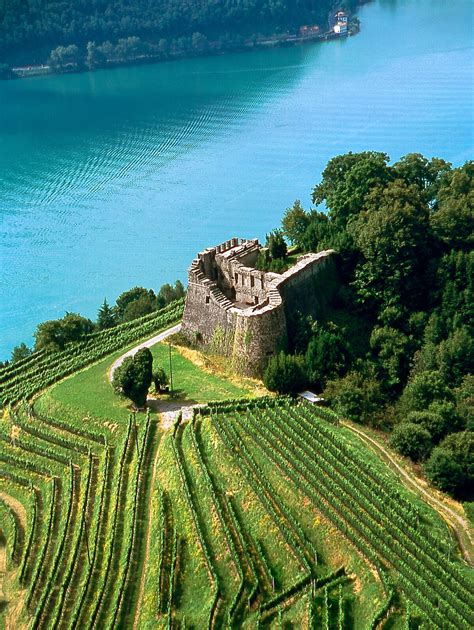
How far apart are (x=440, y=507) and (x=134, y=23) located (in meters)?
129

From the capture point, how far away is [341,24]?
511 feet

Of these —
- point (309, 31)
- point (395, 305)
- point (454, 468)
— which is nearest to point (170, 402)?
point (454, 468)

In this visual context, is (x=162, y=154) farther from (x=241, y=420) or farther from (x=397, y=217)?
(x=241, y=420)

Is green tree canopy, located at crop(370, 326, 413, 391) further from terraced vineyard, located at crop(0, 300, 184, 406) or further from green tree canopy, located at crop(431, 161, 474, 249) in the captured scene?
terraced vineyard, located at crop(0, 300, 184, 406)

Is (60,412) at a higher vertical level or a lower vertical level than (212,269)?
lower

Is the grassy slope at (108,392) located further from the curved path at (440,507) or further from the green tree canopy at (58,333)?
the curved path at (440,507)

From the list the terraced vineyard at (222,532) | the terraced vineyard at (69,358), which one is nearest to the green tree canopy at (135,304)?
the terraced vineyard at (69,358)

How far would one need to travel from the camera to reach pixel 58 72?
139 m

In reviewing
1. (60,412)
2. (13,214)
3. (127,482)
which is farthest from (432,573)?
(13,214)

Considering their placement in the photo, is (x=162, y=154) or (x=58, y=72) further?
(x=58, y=72)

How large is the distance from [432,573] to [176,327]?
84.5 ft

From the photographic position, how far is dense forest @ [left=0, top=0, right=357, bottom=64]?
13850cm

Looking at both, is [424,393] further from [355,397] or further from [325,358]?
[325,358]

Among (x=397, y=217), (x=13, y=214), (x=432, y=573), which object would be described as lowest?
(x=13, y=214)
